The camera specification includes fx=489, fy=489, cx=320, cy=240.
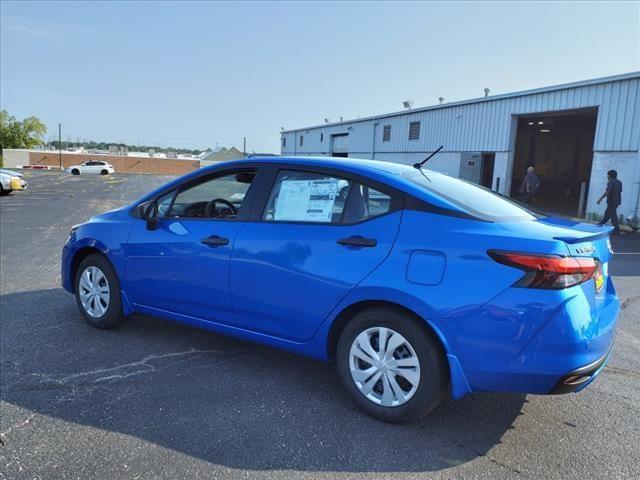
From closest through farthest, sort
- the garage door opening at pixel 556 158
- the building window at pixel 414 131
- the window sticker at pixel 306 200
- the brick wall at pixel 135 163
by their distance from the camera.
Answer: the window sticker at pixel 306 200
the building window at pixel 414 131
the garage door opening at pixel 556 158
the brick wall at pixel 135 163

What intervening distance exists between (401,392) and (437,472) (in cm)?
50

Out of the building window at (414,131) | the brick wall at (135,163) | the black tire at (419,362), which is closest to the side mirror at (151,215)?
the black tire at (419,362)

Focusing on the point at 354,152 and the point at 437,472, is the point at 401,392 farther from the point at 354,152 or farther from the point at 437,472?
the point at 354,152

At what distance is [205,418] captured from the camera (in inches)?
120

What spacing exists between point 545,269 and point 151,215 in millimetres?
3111

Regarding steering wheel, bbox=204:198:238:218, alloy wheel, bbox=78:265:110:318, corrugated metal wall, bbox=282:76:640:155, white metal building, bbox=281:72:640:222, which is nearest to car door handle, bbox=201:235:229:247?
steering wheel, bbox=204:198:238:218

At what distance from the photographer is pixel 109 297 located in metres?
4.41

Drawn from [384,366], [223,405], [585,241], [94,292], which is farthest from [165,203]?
[585,241]

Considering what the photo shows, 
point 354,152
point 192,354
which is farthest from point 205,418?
point 354,152

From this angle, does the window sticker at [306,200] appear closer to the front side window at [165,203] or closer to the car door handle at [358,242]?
the car door handle at [358,242]

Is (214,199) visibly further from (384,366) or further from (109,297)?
(384,366)

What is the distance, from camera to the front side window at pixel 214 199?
383 centimetres

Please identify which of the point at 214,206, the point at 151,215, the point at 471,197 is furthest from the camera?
the point at 151,215

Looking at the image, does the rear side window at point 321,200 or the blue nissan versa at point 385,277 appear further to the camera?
the rear side window at point 321,200
